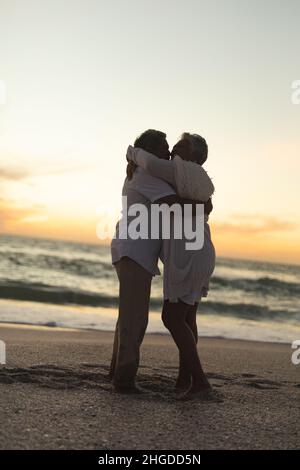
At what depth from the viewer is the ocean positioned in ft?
36.2

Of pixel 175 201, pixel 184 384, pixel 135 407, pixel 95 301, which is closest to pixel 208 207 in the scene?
pixel 175 201

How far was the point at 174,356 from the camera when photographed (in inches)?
259

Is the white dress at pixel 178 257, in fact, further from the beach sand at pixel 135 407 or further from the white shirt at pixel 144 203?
the beach sand at pixel 135 407

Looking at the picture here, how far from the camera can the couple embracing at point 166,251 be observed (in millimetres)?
4098

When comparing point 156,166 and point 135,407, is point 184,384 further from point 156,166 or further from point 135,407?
point 156,166

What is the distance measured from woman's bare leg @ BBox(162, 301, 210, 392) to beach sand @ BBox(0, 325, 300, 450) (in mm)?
183

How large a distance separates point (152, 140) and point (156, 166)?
0.90 feet

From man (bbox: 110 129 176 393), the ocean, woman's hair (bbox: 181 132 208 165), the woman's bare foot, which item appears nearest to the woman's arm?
man (bbox: 110 129 176 393)

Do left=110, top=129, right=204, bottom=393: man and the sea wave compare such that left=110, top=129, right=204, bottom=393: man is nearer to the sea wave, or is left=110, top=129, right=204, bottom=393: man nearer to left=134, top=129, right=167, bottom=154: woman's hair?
left=134, top=129, right=167, bottom=154: woman's hair

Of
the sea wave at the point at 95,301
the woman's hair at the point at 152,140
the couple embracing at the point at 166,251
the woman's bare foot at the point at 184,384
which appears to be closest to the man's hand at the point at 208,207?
the couple embracing at the point at 166,251

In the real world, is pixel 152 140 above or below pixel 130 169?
above

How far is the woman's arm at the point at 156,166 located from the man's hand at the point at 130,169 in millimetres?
146

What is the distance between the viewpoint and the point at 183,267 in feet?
13.5
